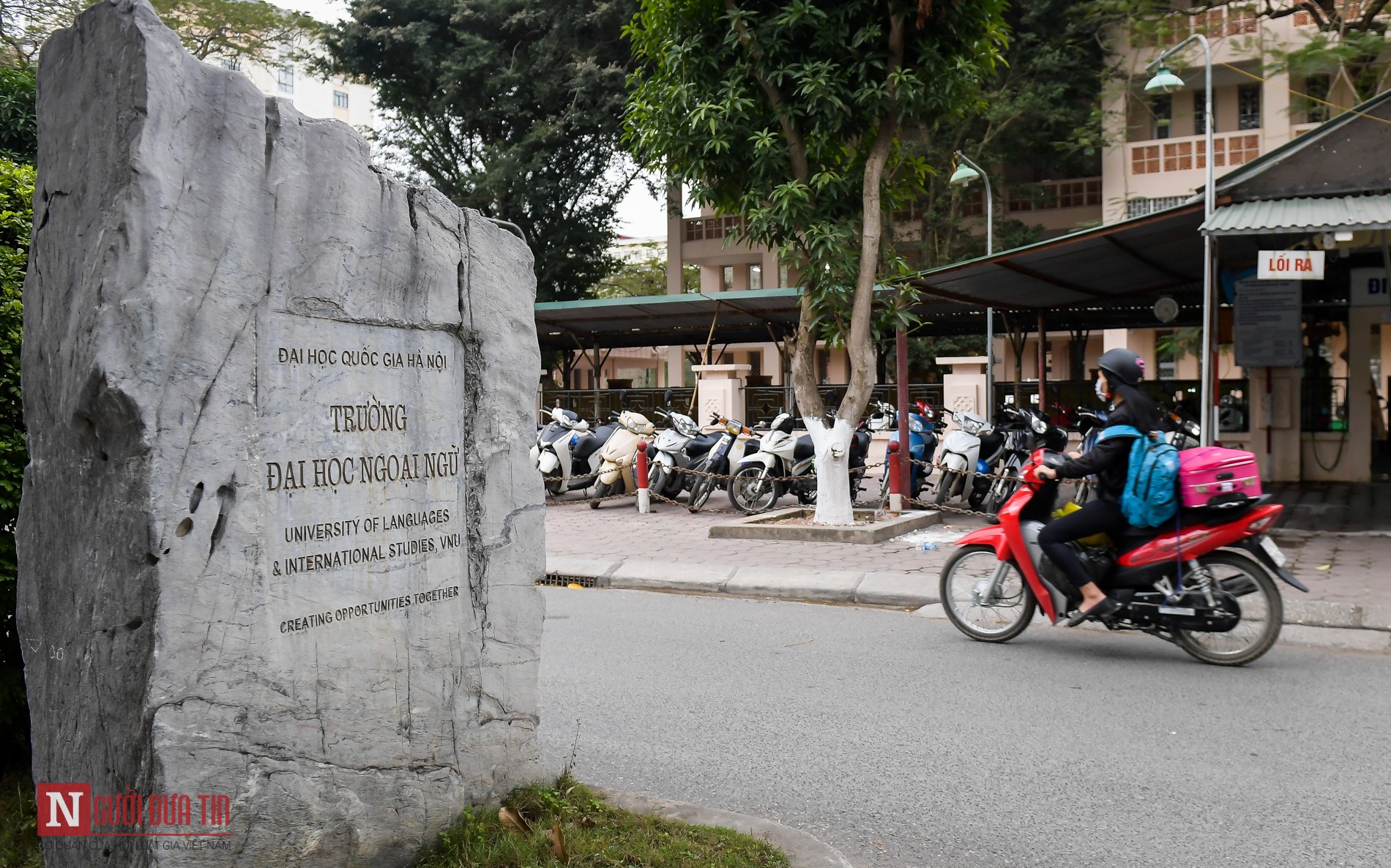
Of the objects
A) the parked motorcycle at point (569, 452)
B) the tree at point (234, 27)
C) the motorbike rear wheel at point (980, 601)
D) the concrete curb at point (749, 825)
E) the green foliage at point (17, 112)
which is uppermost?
the tree at point (234, 27)

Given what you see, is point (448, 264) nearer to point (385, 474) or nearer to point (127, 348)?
point (385, 474)

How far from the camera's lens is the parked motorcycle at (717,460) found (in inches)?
569

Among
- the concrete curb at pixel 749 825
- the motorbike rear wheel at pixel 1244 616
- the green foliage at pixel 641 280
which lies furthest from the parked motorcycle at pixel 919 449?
the green foliage at pixel 641 280

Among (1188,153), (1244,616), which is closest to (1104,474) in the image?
(1244,616)

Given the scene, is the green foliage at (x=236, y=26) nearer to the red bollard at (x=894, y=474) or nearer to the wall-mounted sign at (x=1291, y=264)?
the red bollard at (x=894, y=474)

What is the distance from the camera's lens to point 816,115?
36.9 ft

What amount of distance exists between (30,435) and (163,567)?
65 centimetres

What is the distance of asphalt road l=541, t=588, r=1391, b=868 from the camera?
4.05 metres

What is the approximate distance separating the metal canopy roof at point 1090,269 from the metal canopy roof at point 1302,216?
0.56 m

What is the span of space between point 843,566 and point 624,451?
6274 mm

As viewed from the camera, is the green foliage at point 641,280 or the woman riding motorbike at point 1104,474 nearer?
the woman riding motorbike at point 1104,474

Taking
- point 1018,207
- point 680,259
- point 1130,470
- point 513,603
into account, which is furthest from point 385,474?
point 680,259

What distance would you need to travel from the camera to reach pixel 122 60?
280 cm

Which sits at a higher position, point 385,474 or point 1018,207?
point 1018,207
